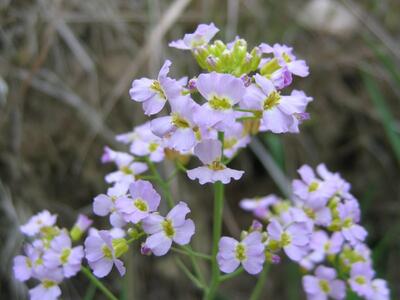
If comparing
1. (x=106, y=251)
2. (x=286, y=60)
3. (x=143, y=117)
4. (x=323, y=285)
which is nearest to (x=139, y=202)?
(x=106, y=251)

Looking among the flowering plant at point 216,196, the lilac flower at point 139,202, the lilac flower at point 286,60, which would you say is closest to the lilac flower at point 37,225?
the flowering plant at point 216,196

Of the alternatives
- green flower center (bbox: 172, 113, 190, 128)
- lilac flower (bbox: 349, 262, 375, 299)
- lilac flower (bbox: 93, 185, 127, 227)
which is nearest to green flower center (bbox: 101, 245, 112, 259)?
lilac flower (bbox: 93, 185, 127, 227)

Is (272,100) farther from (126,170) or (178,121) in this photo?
(126,170)

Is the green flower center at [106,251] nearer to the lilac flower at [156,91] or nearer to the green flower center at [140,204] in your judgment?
the green flower center at [140,204]

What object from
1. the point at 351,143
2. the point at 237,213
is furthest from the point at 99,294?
the point at 351,143

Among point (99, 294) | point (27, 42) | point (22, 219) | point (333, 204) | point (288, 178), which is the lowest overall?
point (333, 204)

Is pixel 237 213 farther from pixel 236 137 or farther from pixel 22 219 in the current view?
pixel 236 137
